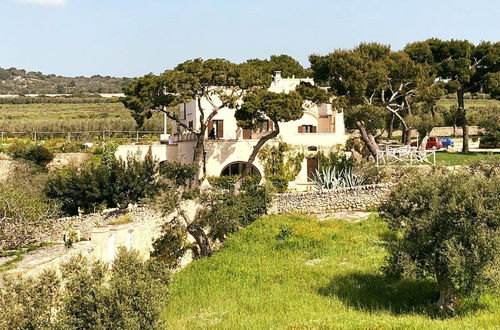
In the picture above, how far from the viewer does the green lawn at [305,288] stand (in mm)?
14930

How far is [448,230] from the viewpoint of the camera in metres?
14.9

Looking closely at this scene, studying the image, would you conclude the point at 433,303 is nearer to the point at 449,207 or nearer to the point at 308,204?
the point at 449,207

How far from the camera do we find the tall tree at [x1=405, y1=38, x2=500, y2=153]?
1578 inches

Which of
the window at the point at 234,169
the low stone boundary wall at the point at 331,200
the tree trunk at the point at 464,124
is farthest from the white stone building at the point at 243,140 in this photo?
the tree trunk at the point at 464,124

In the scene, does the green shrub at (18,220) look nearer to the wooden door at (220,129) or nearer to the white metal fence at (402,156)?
the wooden door at (220,129)

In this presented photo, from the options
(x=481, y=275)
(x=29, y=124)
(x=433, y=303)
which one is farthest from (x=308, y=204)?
(x=29, y=124)

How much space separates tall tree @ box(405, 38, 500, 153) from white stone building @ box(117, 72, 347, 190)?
7.95m

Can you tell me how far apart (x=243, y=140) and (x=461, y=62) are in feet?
52.9

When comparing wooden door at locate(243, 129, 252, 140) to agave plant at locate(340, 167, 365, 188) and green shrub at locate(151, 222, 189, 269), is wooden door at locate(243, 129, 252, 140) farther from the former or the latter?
green shrub at locate(151, 222, 189, 269)

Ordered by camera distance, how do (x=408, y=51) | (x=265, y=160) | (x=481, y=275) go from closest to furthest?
(x=481, y=275) → (x=265, y=160) → (x=408, y=51)

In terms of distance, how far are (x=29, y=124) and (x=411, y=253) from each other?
5383 centimetres

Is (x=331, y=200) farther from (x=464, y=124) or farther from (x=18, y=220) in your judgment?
(x=464, y=124)

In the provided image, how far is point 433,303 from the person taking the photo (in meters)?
16.1

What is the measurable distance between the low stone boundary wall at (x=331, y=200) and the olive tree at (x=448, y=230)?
11728 mm
